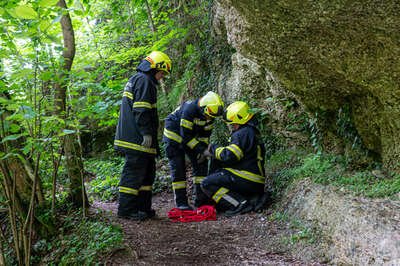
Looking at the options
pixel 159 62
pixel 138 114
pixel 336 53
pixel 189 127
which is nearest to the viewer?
pixel 336 53

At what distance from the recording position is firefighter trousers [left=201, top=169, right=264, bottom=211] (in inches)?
225

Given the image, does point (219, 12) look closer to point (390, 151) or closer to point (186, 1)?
point (186, 1)

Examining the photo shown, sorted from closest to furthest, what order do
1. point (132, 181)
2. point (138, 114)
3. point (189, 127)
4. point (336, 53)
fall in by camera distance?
point (336, 53)
point (138, 114)
point (132, 181)
point (189, 127)

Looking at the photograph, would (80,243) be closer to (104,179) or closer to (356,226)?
(356,226)

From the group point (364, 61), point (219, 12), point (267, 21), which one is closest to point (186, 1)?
point (219, 12)

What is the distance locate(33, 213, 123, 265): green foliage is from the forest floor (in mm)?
148

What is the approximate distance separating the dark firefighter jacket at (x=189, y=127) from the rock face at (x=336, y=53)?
62.9 inches

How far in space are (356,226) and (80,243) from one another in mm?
2969

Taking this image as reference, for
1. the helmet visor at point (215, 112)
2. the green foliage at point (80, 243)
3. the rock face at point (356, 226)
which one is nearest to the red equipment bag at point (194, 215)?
the green foliage at point (80, 243)

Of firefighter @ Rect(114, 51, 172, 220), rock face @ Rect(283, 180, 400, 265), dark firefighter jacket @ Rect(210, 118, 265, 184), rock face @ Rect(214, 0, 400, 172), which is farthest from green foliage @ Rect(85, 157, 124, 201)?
rock face @ Rect(283, 180, 400, 265)

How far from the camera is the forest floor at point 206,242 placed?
379 centimetres

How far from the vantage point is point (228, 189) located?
5844 millimetres

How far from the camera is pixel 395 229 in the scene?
2947 mm

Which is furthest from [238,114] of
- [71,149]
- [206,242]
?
[71,149]
